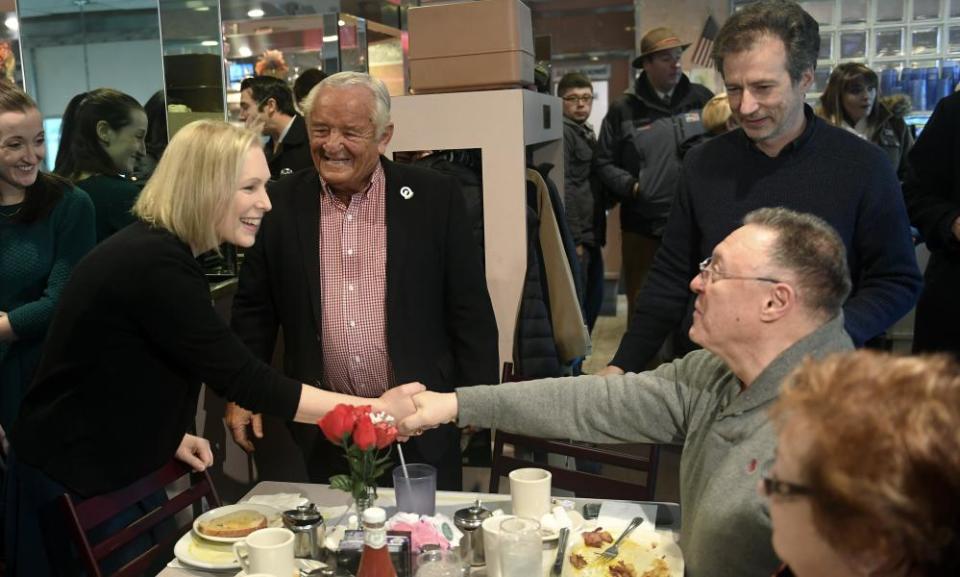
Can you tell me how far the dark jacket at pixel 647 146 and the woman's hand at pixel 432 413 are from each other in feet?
10.5

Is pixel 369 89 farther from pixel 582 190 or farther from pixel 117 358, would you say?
pixel 582 190

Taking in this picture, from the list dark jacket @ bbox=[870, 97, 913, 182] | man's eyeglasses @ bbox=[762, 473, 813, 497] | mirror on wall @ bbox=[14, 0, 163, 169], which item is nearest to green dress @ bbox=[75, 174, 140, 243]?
mirror on wall @ bbox=[14, 0, 163, 169]

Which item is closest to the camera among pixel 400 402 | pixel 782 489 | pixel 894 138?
pixel 782 489

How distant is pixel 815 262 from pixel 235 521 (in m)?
1.30

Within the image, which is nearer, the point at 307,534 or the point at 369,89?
the point at 307,534

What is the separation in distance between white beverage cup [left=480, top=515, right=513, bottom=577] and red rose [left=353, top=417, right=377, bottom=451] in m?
0.27

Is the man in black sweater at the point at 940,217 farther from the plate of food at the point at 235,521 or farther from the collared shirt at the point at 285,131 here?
the collared shirt at the point at 285,131

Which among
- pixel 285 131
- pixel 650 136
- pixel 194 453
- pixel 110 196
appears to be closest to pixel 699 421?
pixel 194 453

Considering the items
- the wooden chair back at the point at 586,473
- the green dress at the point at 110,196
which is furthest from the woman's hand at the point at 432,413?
the green dress at the point at 110,196

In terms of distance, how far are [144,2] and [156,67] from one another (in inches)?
14.4

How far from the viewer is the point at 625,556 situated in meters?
1.84

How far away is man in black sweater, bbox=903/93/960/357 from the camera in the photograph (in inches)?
109

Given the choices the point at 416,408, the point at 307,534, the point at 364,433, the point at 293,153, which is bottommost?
the point at 307,534

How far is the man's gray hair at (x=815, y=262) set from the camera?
1685mm
